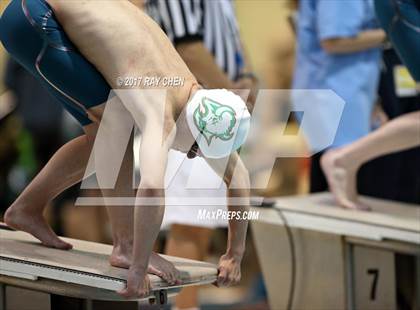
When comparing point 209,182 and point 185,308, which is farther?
point 185,308

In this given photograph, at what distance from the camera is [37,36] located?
2.76m

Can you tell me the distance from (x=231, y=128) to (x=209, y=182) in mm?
772

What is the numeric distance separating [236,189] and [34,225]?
613mm

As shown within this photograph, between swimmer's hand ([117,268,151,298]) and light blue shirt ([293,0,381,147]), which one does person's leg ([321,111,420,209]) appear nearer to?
light blue shirt ([293,0,381,147])

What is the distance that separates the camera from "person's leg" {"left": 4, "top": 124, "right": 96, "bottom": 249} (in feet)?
9.68

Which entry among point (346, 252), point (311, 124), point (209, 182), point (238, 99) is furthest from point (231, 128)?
point (311, 124)

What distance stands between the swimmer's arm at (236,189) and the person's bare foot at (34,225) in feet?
1.62

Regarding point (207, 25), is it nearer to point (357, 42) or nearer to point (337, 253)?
point (357, 42)

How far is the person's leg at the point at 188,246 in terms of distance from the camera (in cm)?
382

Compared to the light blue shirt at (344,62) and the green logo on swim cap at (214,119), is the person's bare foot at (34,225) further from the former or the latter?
the light blue shirt at (344,62)

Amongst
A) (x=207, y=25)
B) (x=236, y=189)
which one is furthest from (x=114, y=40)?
(x=207, y=25)

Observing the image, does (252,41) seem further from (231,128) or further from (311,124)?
(231,128)

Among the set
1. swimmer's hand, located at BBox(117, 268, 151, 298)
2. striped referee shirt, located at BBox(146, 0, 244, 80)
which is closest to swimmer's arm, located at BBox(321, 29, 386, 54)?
striped referee shirt, located at BBox(146, 0, 244, 80)

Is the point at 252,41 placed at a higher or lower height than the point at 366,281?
lower
